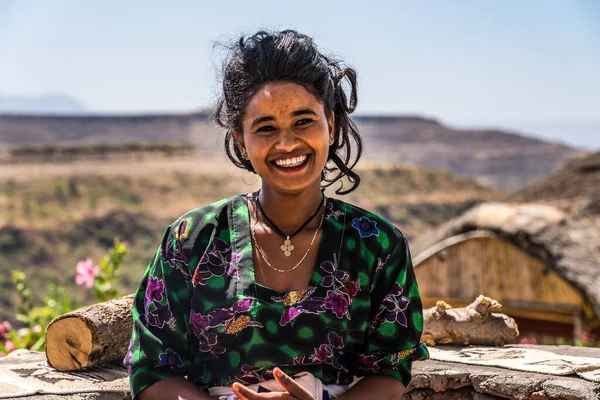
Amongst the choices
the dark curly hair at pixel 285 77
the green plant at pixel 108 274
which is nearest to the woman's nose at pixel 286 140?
the dark curly hair at pixel 285 77

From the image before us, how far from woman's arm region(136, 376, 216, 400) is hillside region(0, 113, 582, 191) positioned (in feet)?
150

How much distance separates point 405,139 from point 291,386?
6262 cm

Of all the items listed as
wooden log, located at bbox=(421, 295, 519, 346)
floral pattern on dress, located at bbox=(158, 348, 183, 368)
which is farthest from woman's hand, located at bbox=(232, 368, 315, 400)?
wooden log, located at bbox=(421, 295, 519, 346)

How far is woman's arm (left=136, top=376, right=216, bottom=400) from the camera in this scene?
2.11m

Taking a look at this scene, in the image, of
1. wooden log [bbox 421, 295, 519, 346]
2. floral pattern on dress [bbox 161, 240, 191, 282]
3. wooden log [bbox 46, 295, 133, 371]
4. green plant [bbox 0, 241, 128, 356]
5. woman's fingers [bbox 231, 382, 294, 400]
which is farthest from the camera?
green plant [bbox 0, 241, 128, 356]

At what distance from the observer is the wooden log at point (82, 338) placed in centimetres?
293

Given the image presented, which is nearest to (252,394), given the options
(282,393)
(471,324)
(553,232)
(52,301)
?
(282,393)

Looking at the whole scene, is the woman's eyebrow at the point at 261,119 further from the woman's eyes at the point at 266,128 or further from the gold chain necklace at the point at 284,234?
the gold chain necklace at the point at 284,234

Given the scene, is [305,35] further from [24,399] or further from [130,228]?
[130,228]

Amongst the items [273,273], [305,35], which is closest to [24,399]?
[273,273]

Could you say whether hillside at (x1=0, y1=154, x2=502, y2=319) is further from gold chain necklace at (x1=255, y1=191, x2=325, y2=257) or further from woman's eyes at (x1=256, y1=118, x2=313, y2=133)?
woman's eyes at (x1=256, y1=118, x2=313, y2=133)

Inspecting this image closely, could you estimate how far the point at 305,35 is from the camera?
2.25 m

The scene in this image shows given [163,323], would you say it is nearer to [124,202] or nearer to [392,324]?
[392,324]

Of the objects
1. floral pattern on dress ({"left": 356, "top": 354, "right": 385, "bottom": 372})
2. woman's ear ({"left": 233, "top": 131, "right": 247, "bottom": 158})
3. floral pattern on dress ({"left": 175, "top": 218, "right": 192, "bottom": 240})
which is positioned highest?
woman's ear ({"left": 233, "top": 131, "right": 247, "bottom": 158})
